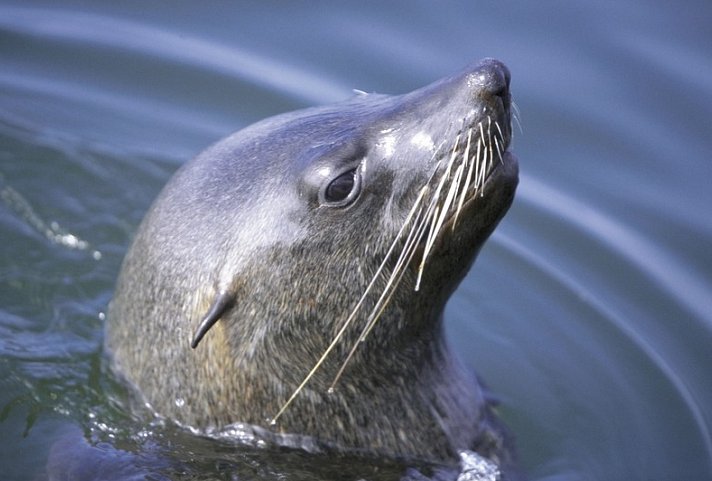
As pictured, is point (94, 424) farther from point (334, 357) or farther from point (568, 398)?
point (568, 398)

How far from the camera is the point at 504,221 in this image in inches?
367

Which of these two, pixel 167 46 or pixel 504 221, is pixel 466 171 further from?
pixel 167 46

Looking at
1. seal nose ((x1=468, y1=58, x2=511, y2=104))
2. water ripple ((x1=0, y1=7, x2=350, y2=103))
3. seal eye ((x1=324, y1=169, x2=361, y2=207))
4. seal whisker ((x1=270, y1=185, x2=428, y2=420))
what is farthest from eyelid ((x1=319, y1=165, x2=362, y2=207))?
water ripple ((x1=0, y1=7, x2=350, y2=103))

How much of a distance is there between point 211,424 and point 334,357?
31.6 inches

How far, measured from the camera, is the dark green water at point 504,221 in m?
7.30

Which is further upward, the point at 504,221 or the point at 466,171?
the point at 504,221

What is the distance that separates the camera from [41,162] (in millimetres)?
9328

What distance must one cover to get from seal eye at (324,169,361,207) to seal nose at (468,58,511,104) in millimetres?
692

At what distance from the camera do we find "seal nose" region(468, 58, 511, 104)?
559 cm

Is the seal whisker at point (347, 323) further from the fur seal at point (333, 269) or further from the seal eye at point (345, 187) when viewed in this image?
the seal eye at point (345, 187)

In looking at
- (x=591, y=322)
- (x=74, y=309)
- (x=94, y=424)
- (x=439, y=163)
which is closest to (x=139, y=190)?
(x=74, y=309)

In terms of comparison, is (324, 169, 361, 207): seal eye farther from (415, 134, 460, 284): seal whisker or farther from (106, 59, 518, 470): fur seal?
(415, 134, 460, 284): seal whisker

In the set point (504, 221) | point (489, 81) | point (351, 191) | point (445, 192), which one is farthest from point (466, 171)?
point (504, 221)

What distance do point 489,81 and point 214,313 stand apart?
5.62 ft
